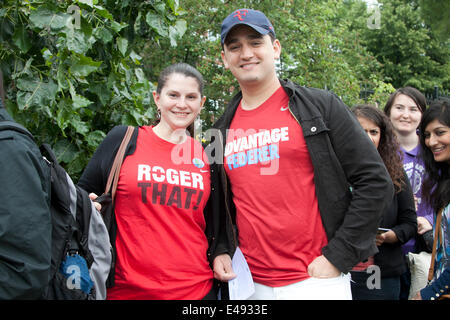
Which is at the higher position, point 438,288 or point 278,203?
point 278,203

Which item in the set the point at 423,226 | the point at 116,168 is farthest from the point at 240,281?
the point at 423,226

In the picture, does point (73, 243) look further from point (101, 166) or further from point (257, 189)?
point (257, 189)

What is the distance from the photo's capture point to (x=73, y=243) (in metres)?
1.83

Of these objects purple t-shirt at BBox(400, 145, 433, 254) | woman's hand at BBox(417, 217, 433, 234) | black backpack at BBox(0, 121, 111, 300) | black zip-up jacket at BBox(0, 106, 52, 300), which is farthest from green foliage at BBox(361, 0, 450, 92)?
black zip-up jacket at BBox(0, 106, 52, 300)

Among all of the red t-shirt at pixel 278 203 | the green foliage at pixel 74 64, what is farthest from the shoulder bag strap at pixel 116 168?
the red t-shirt at pixel 278 203

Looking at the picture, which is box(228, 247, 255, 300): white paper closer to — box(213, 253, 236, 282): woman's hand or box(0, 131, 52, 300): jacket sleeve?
box(213, 253, 236, 282): woman's hand

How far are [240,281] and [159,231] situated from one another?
0.52 metres

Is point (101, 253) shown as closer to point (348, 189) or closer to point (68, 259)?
point (68, 259)

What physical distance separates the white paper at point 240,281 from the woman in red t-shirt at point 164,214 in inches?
1.8

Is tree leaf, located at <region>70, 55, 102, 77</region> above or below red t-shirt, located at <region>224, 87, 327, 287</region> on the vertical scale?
above

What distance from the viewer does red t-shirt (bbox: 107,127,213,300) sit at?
2.28m

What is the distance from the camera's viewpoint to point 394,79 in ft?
80.9

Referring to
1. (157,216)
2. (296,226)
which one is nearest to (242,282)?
(296,226)

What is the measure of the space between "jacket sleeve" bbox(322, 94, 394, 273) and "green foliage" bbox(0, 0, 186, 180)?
1672mm
